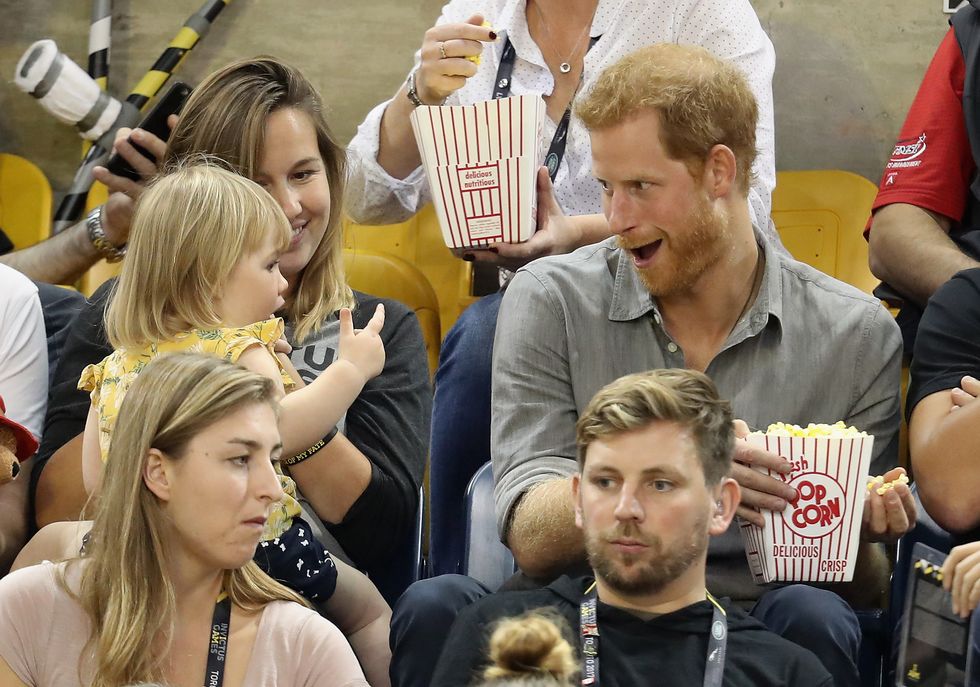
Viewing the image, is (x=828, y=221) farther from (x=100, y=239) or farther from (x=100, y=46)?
(x=100, y=46)

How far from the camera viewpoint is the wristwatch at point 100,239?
3.34 meters

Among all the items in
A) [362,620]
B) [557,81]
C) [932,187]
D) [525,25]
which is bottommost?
[362,620]

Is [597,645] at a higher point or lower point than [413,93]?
lower

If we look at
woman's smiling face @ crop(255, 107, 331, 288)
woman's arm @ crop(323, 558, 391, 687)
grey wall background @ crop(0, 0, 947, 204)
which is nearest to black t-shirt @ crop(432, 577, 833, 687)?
woman's arm @ crop(323, 558, 391, 687)

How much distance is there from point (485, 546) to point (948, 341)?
35.8 inches

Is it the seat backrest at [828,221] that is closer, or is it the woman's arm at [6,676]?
the woman's arm at [6,676]

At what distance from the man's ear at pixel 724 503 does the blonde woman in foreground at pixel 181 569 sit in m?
0.58

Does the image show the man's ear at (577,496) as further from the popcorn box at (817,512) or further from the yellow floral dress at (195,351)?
the yellow floral dress at (195,351)

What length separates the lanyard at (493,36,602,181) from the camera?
3.22 meters

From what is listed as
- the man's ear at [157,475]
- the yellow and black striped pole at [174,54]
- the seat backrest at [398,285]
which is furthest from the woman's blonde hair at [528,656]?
the yellow and black striped pole at [174,54]

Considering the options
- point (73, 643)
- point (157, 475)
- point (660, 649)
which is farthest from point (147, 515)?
point (660, 649)

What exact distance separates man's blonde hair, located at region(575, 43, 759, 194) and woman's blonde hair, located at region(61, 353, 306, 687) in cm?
82

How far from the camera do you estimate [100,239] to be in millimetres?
3352

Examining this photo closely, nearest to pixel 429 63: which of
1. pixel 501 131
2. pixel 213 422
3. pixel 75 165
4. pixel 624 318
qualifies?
pixel 501 131
